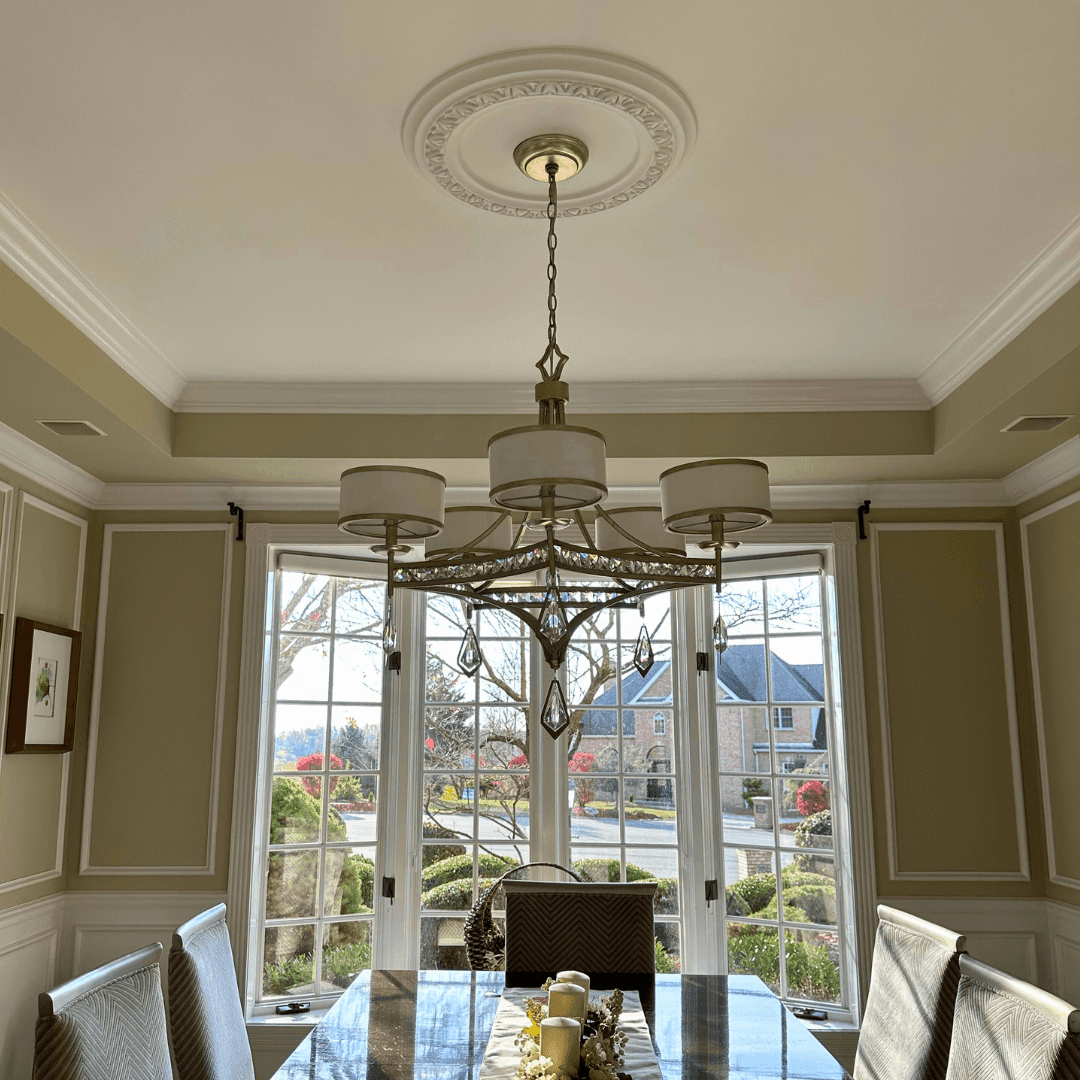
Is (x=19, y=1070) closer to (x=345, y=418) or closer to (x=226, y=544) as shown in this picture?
(x=226, y=544)

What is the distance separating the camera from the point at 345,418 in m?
3.80

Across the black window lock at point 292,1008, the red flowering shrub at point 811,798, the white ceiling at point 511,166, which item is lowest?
the black window lock at point 292,1008

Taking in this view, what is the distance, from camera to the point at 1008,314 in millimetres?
3008

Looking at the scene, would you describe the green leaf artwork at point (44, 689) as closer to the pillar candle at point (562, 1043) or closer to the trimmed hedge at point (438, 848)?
the trimmed hedge at point (438, 848)

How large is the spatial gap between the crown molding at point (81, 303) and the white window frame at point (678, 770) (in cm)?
89

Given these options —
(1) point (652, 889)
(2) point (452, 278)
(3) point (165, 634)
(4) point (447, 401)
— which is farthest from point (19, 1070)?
(2) point (452, 278)

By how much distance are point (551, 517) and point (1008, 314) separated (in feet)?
6.35

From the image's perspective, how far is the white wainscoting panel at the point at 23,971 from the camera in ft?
11.2

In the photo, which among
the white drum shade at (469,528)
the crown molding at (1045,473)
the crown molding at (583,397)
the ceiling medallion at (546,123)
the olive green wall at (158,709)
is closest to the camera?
the ceiling medallion at (546,123)

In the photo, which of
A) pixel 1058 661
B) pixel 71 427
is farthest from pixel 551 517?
pixel 1058 661

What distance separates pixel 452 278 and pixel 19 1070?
10.3ft

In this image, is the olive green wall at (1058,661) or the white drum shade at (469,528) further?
the olive green wall at (1058,661)

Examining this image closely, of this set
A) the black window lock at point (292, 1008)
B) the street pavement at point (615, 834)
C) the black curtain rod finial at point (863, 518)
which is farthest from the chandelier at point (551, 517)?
the black window lock at point (292, 1008)

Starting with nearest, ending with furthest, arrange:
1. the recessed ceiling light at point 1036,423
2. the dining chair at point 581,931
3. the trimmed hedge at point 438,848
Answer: the dining chair at point 581,931 → the recessed ceiling light at point 1036,423 → the trimmed hedge at point 438,848
